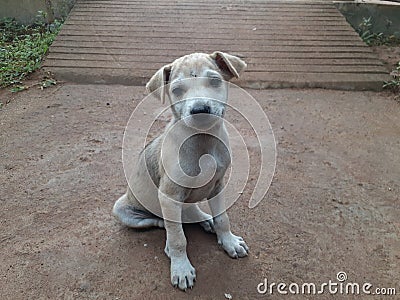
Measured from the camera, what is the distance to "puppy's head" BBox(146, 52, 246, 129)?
2678 millimetres

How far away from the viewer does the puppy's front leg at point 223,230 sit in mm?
3314

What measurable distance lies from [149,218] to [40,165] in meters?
1.75

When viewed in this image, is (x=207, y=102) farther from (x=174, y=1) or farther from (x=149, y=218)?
(x=174, y=1)

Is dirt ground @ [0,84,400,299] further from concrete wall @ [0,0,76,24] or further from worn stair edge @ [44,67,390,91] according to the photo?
concrete wall @ [0,0,76,24]

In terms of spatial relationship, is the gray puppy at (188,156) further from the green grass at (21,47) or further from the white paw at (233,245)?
the green grass at (21,47)

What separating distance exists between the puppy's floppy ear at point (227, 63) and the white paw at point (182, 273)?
1363mm

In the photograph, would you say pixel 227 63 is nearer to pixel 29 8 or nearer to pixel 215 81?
pixel 215 81

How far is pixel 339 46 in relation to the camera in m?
7.54

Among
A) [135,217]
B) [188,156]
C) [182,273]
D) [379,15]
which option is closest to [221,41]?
[379,15]

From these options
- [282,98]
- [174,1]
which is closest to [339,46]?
[282,98]

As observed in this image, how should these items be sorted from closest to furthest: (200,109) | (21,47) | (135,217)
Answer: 1. (200,109)
2. (135,217)
3. (21,47)

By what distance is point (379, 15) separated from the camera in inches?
334

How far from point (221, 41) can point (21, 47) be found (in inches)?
139

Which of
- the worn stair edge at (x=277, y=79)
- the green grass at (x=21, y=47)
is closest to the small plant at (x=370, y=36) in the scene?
the worn stair edge at (x=277, y=79)
